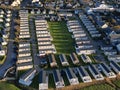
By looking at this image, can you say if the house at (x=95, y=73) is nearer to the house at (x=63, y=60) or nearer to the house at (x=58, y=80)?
the house at (x=63, y=60)

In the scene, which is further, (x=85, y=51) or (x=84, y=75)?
(x=85, y=51)

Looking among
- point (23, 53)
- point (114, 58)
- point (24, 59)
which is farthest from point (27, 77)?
point (114, 58)

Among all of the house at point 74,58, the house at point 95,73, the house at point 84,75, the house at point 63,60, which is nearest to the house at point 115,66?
the house at point 95,73

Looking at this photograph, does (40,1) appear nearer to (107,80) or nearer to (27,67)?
(27,67)

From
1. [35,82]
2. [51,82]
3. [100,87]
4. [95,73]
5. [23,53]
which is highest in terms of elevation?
[23,53]

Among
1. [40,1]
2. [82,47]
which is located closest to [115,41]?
[82,47]

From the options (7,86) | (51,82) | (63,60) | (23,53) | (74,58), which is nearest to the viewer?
(7,86)

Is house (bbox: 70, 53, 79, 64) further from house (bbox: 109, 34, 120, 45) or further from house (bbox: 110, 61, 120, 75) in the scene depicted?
house (bbox: 109, 34, 120, 45)

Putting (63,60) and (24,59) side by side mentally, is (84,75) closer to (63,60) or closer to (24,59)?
(63,60)
